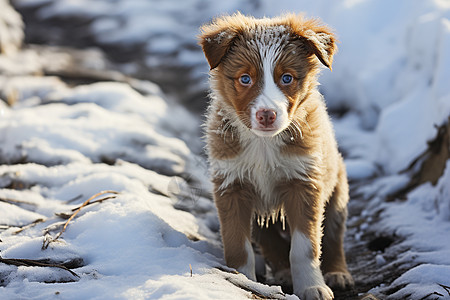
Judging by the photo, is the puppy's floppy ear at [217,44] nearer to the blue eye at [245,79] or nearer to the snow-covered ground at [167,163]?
the blue eye at [245,79]

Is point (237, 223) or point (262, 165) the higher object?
point (262, 165)

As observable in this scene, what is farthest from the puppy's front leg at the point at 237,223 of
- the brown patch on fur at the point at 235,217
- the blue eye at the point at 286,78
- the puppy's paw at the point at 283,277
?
the blue eye at the point at 286,78

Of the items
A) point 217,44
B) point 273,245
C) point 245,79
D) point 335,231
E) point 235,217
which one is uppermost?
point 217,44

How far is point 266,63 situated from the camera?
10.9 ft

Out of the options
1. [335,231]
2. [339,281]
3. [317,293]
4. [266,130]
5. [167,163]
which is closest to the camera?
[266,130]

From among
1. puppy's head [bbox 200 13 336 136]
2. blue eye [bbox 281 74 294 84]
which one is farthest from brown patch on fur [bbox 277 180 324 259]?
blue eye [bbox 281 74 294 84]

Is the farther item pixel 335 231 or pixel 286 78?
pixel 335 231

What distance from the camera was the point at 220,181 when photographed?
3.59 meters

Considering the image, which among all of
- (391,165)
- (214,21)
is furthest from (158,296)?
(391,165)

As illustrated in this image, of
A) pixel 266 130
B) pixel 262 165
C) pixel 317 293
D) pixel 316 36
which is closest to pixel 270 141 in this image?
pixel 262 165

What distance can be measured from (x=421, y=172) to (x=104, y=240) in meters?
3.12

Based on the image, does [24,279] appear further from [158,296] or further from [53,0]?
[53,0]

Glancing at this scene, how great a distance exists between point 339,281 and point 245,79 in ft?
4.94

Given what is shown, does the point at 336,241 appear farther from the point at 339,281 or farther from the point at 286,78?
the point at 286,78
